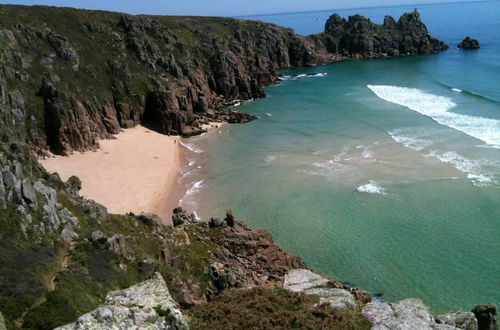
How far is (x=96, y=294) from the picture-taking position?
21969 millimetres

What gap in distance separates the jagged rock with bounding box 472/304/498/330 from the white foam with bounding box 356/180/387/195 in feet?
67.3

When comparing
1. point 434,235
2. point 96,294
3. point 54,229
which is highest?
point 54,229

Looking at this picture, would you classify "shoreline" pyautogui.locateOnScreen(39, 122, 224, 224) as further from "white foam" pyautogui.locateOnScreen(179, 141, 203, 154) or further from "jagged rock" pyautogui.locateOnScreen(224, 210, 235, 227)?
"jagged rock" pyautogui.locateOnScreen(224, 210, 235, 227)

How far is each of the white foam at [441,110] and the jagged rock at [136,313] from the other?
169 ft

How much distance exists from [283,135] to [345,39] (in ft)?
307

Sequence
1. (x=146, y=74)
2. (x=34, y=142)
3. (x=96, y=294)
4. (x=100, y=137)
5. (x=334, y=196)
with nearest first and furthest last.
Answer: (x=96, y=294) → (x=334, y=196) → (x=34, y=142) → (x=100, y=137) → (x=146, y=74)

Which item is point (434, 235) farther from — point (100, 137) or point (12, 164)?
point (100, 137)

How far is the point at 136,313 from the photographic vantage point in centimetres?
1622

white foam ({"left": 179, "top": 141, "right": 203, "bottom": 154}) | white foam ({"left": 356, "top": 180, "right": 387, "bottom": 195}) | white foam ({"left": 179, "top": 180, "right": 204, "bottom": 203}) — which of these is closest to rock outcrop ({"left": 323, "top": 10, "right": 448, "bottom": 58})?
white foam ({"left": 179, "top": 141, "right": 203, "bottom": 154})

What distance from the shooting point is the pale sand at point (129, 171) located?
45562 mm

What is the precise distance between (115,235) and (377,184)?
1142 inches

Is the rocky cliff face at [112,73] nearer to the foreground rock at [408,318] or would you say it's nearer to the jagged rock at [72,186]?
the jagged rock at [72,186]

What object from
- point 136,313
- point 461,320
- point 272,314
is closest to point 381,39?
point 461,320

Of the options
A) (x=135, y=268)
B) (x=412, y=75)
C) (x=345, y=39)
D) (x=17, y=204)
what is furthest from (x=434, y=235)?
(x=345, y=39)
